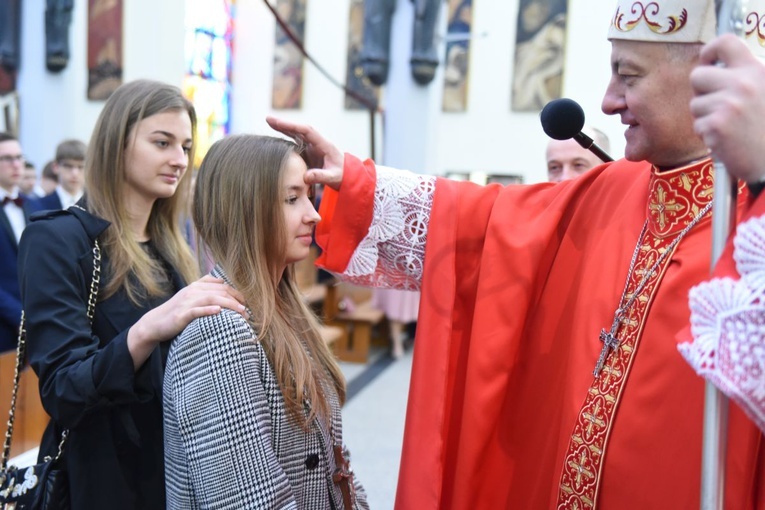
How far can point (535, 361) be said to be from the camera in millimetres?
1563

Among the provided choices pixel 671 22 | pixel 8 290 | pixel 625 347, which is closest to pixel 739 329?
pixel 625 347

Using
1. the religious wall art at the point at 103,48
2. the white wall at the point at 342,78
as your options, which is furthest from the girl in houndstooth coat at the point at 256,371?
the religious wall art at the point at 103,48

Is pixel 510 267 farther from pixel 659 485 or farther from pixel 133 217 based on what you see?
pixel 133 217

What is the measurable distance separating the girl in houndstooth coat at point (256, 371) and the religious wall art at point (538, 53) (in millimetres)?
11100

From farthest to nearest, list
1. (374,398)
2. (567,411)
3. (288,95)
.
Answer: (288,95) → (374,398) → (567,411)

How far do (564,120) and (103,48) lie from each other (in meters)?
10.8

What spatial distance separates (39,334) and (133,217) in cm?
43

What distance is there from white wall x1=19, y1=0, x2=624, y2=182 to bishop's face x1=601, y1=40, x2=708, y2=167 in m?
6.83

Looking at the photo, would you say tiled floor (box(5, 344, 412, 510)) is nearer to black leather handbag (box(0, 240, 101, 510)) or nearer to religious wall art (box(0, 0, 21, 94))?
black leather handbag (box(0, 240, 101, 510))

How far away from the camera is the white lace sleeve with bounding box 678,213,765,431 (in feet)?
2.69

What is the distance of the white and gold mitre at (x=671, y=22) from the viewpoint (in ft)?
4.32

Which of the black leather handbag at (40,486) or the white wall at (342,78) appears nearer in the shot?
the black leather handbag at (40,486)

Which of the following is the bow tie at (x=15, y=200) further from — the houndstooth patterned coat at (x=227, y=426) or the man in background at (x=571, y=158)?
the houndstooth patterned coat at (x=227, y=426)

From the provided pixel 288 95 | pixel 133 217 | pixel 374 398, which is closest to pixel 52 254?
pixel 133 217
